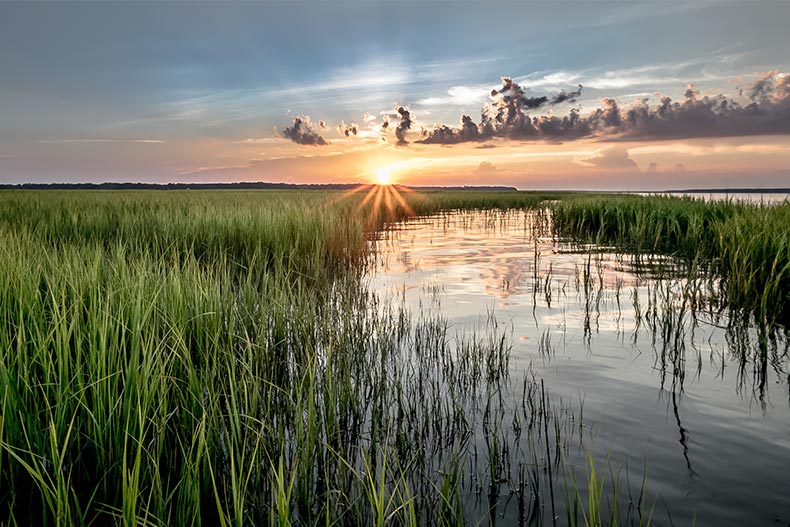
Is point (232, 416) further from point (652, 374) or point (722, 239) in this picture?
point (722, 239)

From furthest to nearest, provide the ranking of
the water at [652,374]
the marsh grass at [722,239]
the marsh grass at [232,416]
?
1. the marsh grass at [722,239]
2. the water at [652,374]
3. the marsh grass at [232,416]

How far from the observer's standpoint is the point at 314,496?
3.49m

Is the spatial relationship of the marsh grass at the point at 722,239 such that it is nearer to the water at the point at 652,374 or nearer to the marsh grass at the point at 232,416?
the water at the point at 652,374

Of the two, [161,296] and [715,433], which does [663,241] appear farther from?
[161,296]

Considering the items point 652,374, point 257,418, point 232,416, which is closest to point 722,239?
point 652,374

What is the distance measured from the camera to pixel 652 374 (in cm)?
596

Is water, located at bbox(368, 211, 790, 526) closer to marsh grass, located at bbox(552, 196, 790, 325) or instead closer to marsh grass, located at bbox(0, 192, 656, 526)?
marsh grass, located at bbox(0, 192, 656, 526)

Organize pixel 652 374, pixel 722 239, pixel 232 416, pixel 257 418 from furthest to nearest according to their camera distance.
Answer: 1. pixel 722 239
2. pixel 652 374
3. pixel 257 418
4. pixel 232 416

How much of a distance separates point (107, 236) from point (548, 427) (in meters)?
11.5

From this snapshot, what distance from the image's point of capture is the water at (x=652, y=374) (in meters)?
3.81

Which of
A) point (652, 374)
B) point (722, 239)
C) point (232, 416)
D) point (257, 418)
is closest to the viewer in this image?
point (232, 416)

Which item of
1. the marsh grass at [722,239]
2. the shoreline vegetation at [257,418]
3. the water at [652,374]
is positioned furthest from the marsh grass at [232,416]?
the marsh grass at [722,239]

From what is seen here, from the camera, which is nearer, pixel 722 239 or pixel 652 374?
pixel 652 374

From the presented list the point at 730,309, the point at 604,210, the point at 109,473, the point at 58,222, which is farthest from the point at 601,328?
the point at 604,210
